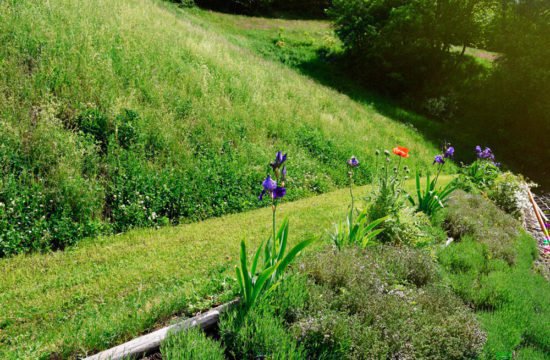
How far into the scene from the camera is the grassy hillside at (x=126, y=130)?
20.0 feet

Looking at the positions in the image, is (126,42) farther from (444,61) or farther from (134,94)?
(444,61)

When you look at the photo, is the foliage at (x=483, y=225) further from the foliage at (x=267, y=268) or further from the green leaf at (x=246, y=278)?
the green leaf at (x=246, y=278)

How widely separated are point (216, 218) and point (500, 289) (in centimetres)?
478

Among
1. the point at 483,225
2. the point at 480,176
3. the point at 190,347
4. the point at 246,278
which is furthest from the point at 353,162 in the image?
the point at 480,176

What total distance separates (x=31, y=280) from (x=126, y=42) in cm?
773

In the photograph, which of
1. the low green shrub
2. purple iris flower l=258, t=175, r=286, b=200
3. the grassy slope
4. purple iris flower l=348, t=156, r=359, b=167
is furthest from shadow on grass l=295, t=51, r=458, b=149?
the low green shrub

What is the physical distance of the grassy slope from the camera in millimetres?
3582

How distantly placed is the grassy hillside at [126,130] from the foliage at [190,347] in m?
3.33

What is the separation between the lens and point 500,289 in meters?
5.18

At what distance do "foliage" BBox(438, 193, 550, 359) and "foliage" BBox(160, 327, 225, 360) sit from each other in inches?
113

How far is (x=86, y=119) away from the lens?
24.0ft

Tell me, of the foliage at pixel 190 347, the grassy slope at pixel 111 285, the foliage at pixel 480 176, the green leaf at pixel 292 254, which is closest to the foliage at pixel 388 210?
the grassy slope at pixel 111 285

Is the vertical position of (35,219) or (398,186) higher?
(398,186)

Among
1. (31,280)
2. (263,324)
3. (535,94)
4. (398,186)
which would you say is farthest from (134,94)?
(535,94)
